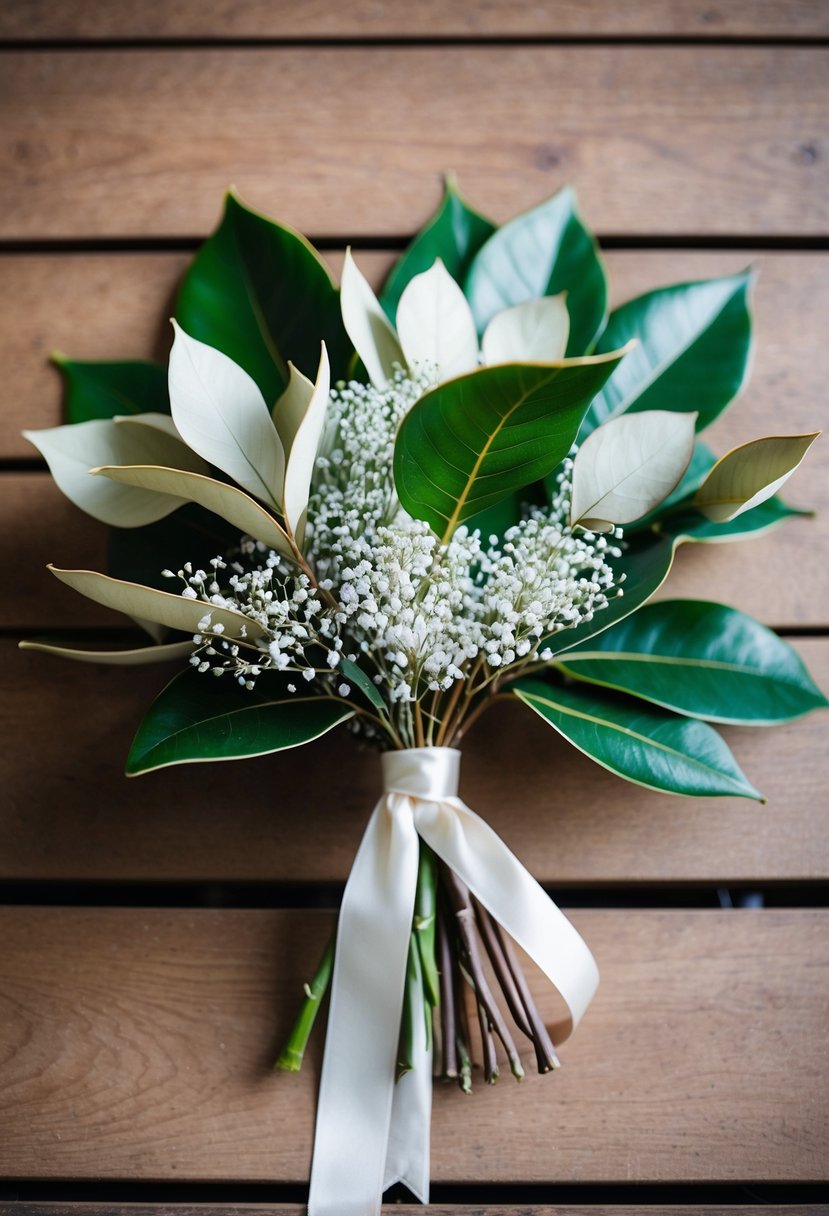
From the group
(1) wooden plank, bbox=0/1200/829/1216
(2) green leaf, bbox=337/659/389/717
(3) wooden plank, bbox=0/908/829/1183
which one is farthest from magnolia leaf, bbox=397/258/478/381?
(1) wooden plank, bbox=0/1200/829/1216

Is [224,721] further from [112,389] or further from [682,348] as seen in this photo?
[682,348]

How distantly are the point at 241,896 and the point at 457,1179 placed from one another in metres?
0.27

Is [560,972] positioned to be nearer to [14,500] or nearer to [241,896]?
[241,896]

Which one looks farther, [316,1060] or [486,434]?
[316,1060]

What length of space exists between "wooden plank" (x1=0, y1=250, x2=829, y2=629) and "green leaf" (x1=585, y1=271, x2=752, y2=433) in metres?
0.05

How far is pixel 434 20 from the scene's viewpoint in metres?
0.79

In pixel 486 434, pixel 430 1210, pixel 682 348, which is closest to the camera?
pixel 486 434

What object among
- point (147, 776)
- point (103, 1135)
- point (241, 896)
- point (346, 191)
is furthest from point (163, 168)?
point (103, 1135)

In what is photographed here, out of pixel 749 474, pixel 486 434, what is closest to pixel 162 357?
pixel 486 434

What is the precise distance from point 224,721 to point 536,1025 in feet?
0.98

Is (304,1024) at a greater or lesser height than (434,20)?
lesser

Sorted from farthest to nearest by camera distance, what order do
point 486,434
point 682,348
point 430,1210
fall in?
point 682,348
point 430,1210
point 486,434

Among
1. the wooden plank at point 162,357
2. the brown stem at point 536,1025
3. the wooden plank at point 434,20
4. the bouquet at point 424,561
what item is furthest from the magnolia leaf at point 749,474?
the wooden plank at point 434,20

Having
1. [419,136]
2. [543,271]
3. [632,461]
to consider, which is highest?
[419,136]
